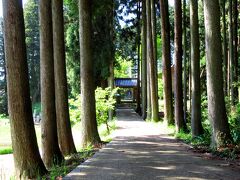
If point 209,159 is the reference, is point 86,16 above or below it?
above

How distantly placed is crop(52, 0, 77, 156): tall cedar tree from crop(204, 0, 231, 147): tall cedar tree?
14.3 feet

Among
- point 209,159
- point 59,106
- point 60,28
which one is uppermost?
point 60,28

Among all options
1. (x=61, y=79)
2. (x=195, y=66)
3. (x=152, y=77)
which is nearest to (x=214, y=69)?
(x=195, y=66)

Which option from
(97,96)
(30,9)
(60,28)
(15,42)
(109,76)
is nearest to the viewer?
(15,42)

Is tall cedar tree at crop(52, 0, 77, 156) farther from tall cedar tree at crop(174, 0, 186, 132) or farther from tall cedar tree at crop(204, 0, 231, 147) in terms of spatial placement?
tall cedar tree at crop(174, 0, 186, 132)

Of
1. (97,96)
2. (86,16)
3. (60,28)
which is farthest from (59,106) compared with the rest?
(97,96)

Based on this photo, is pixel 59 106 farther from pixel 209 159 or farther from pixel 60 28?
pixel 209 159

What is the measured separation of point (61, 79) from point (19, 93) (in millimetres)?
4185

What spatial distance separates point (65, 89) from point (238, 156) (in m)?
5.61

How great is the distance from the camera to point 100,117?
67.8 ft

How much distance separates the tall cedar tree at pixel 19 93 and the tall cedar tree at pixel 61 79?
3.87 meters

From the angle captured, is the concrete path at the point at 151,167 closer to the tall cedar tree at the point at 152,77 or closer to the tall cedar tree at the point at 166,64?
the tall cedar tree at the point at 166,64

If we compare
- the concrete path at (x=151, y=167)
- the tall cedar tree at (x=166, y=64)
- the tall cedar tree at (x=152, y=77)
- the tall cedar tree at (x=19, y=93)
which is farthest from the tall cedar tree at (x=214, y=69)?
the tall cedar tree at (x=152, y=77)

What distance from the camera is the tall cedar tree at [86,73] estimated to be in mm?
14141
